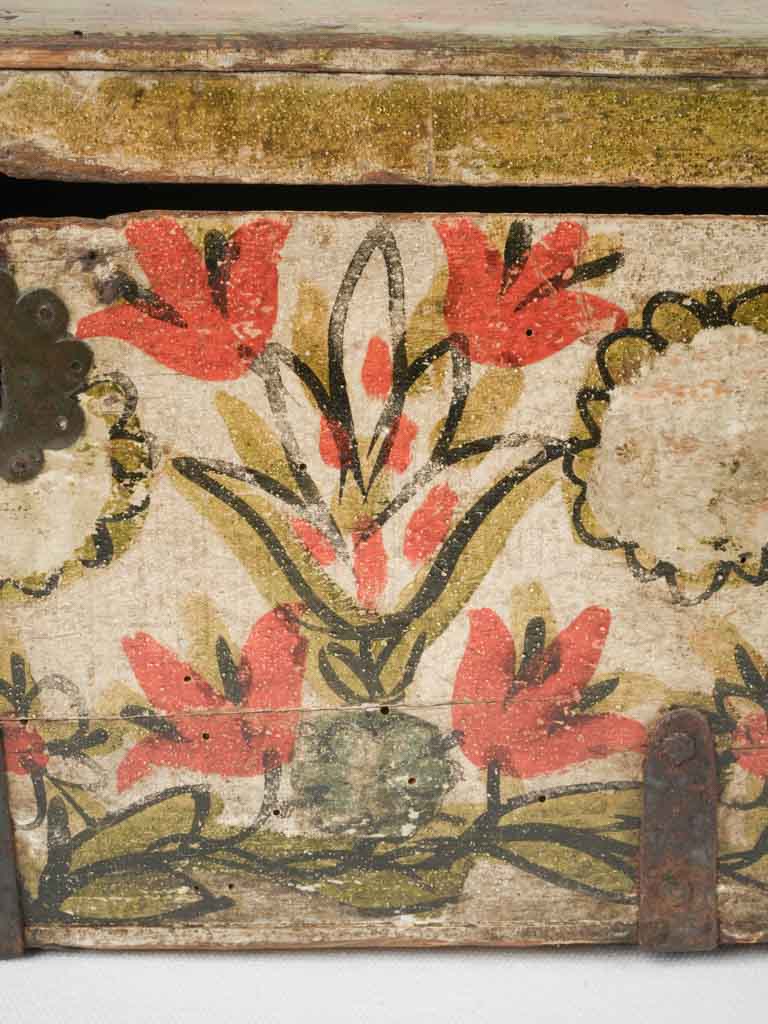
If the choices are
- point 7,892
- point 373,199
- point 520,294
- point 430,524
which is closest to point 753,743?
point 430,524

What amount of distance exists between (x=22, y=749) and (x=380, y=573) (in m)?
0.40

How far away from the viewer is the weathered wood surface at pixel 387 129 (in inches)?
36.5

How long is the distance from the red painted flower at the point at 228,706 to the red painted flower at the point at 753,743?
0.44m

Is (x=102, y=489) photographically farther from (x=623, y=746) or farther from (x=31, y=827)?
(x=623, y=746)

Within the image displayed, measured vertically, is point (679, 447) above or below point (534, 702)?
above

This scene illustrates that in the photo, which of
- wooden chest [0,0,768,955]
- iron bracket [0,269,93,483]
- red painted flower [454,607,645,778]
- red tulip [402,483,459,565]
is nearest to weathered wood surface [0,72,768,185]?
wooden chest [0,0,768,955]

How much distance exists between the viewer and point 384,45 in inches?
36.5

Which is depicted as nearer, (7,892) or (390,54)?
(390,54)

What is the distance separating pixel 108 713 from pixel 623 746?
1.69ft

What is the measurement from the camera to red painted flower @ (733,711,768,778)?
1006 millimetres

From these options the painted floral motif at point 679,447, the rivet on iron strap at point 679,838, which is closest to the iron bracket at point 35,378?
the painted floral motif at point 679,447

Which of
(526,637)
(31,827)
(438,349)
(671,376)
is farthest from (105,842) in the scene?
(671,376)

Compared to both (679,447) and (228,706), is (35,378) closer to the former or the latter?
(228,706)

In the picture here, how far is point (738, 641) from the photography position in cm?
100
